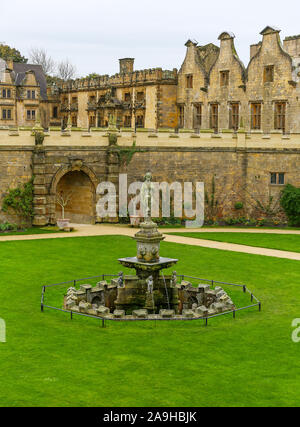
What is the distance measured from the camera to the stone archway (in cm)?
3944

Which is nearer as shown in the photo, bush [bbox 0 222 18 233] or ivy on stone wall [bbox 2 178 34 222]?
bush [bbox 0 222 18 233]

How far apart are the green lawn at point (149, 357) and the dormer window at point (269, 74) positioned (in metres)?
25.0

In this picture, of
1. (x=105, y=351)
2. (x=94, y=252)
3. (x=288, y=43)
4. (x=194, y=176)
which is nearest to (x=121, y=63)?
(x=288, y=43)

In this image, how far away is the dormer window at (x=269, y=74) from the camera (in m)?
43.6

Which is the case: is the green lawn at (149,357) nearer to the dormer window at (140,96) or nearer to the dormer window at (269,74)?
the dormer window at (269,74)

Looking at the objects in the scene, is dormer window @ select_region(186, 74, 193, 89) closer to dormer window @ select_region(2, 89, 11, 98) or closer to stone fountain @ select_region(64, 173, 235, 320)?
dormer window @ select_region(2, 89, 11, 98)

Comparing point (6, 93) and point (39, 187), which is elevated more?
point (6, 93)

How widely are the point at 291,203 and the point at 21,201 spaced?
56.0ft

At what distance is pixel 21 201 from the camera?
37594 millimetres

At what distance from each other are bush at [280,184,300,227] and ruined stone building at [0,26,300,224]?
0.75 m

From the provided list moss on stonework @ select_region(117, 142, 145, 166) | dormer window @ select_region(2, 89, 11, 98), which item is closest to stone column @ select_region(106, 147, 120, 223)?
moss on stonework @ select_region(117, 142, 145, 166)

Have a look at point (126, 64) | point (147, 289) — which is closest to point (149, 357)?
point (147, 289)

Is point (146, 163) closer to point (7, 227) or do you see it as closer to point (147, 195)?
point (7, 227)
